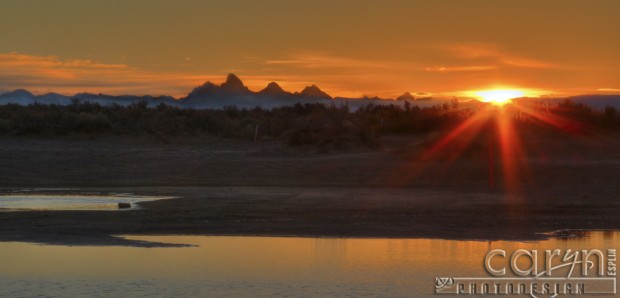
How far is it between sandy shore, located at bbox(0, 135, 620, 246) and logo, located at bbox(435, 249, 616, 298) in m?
2.09

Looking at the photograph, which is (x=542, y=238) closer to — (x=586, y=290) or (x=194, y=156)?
(x=586, y=290)

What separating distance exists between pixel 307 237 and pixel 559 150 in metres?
19.1

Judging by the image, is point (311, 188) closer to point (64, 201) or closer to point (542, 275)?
point (64, 201)

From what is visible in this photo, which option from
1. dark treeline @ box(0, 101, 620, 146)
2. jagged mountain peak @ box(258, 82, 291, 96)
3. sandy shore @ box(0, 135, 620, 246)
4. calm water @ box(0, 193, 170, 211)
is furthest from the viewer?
jagged mountain peak @ box(258, 82, 291, 96)

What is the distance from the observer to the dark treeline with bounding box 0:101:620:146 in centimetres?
3775

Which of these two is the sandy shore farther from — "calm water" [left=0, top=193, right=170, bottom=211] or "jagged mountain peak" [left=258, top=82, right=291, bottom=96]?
"jagged mountain peak" [left=258, top=82, right=291, bottom=96]

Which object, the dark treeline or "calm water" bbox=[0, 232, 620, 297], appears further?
the dark treeline

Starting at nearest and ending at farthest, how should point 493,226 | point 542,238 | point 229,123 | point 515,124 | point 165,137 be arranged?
point 542,238
point 493,226
point 515,124
point 165,137
point 229,123

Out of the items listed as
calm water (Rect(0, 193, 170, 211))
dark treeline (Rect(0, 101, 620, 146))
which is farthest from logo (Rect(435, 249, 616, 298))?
dark treeline (Rect(0, 101, 620, 146))

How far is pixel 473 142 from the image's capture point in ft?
110

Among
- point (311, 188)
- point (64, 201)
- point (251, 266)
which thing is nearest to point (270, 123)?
point (311, 188)

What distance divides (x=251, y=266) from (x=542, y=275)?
12.9 ft

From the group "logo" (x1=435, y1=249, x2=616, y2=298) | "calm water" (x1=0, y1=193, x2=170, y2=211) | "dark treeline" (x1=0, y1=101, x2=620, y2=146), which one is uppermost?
"dark treeline" (x1=0, y1=101, x2=620, y2=146)

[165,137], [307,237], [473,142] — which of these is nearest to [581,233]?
[307,237]
